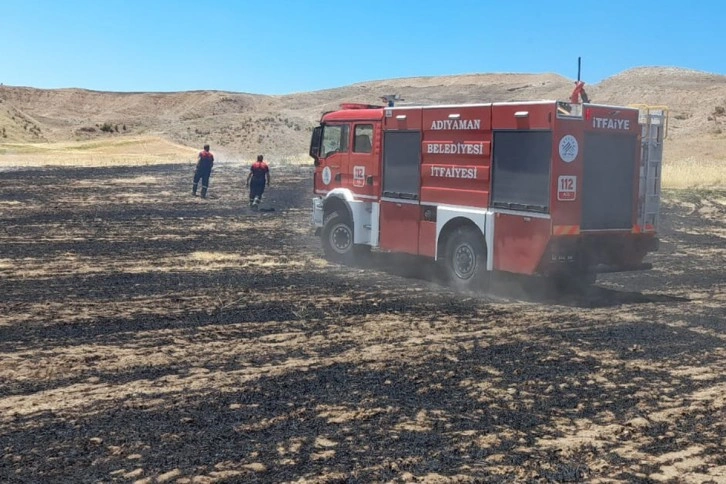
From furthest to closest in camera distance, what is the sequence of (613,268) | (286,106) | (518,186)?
(286,106)
(613,268)
(518,186)

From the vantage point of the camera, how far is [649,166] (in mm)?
13367

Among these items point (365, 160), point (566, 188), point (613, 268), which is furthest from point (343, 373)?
point (365, 160)

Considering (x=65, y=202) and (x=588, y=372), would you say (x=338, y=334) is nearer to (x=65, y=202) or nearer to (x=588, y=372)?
(x=588, y=372)

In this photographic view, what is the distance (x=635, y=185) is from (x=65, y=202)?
67.1 feet

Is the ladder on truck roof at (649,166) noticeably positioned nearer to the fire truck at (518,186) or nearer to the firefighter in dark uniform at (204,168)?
the fire truck at (518,186)

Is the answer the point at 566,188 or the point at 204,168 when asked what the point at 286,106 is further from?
the point at 566,188

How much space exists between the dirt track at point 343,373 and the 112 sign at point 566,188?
61.8 inches

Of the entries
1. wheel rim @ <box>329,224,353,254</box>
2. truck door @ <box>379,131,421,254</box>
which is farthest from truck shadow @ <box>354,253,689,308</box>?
wheel rim @ <box>329,224,353,254</box>

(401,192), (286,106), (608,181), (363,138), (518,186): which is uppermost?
(286,106)

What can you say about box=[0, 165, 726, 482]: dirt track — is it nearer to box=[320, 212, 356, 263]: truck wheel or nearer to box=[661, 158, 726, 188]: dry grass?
box=[320, 212, 356, 263]: truck wheel

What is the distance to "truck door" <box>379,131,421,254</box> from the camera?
48.3ft

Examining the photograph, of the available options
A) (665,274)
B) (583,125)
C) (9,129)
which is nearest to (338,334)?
(583,125)

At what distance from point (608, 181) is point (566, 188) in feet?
3.45

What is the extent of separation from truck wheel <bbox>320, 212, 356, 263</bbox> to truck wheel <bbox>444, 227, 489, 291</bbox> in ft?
9.02
